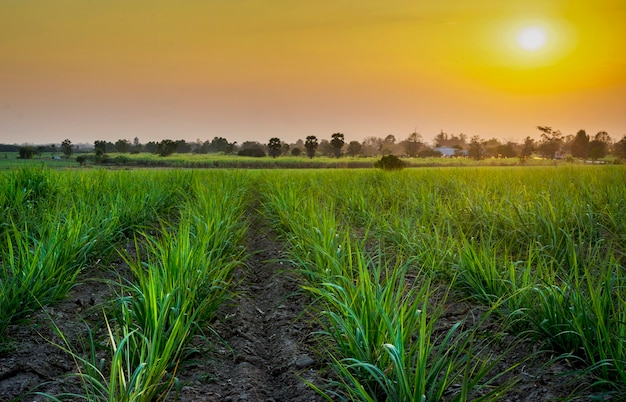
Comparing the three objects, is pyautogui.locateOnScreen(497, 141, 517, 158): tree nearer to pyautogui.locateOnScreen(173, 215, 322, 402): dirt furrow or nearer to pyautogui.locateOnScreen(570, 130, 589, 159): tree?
pyautogui.locateOnScreen(570, 130, 589, 159): tree

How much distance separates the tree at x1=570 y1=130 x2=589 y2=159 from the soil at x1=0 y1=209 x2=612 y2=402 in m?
67.5

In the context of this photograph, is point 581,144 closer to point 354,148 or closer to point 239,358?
point 354,148

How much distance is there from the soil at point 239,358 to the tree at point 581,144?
67540mm

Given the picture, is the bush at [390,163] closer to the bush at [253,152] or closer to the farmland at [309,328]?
the farmland at [309,328]

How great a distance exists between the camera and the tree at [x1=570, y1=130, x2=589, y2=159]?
61.6 metres

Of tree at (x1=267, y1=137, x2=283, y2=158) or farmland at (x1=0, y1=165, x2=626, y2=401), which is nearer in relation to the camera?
farmland at (x1=0, y1=165, x2=626, y2=401)

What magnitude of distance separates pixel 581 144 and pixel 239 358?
70.1 metres

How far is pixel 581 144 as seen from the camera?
62.8m

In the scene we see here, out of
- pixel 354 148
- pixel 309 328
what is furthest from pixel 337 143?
pixel 309 328

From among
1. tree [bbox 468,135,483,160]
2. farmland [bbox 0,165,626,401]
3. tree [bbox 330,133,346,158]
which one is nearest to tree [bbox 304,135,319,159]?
tree [bbox 330,133,346,158]

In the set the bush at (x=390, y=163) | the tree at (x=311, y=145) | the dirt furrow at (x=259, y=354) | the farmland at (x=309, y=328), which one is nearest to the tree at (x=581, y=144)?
the tree at (x=311, y=145)

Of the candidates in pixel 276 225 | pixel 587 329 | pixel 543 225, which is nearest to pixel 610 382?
A: pixel 587 329

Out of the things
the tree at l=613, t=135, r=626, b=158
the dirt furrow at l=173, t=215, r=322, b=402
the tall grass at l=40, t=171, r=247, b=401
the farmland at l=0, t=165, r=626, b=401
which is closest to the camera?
the tall grass at l=40, t=171, r=247, b=401

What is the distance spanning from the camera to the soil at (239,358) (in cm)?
258
